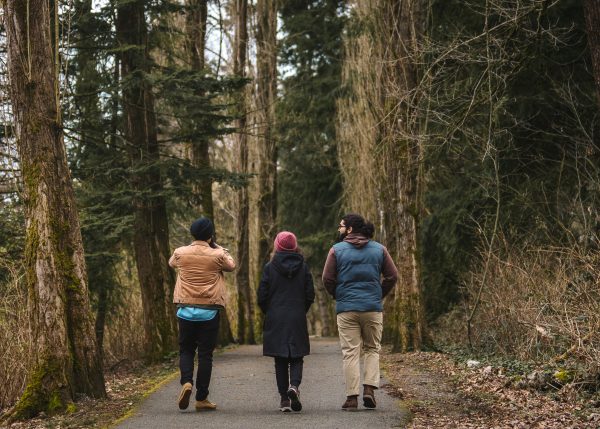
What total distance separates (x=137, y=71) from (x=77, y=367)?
262 inches

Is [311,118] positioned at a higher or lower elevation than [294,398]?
higher

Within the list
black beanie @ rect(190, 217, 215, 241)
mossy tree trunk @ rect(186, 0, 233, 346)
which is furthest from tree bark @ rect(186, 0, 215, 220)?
black beanie @ rect(190, 217, 215, 241)

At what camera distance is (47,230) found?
9.24 metres

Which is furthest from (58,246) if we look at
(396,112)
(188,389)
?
(396,112)

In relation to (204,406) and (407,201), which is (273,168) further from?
(204,406)

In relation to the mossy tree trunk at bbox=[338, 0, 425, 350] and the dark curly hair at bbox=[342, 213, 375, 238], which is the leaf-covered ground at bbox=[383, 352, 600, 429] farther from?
the mossy tree trunk at bbox=[338, 0, 425, 350]

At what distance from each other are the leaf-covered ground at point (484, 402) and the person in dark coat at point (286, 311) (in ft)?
4.60

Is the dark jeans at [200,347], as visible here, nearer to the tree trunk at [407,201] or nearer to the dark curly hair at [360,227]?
the dark curly hair at [360,227]

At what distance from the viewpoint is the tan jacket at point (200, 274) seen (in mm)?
9039

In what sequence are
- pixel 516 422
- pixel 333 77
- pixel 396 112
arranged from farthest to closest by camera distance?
pixel 333 77 < pixel 396 112 < pixel 516 422

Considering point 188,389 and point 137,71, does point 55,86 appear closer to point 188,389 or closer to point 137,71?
point 188,389

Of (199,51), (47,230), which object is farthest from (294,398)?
(199,51)

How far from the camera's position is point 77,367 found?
947 centimetres

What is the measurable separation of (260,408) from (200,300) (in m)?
1.43
